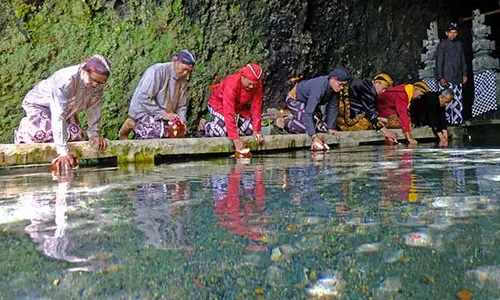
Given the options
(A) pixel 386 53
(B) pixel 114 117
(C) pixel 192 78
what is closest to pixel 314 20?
(A) pixel 386 53

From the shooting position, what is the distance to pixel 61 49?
9.76 meters

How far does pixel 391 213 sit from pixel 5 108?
8386 millimetres

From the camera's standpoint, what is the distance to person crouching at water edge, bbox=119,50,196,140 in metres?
6.73

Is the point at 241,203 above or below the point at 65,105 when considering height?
below

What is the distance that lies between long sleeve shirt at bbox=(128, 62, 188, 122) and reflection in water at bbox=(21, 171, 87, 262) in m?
3.60

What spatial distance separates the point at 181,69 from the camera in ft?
21.9

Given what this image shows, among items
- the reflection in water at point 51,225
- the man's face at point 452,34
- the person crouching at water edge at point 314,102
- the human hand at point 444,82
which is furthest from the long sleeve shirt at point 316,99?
the reflection in water at point 51,225

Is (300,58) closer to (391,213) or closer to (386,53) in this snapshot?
(386,53)

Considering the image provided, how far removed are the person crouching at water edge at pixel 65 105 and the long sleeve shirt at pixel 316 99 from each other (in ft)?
9.19

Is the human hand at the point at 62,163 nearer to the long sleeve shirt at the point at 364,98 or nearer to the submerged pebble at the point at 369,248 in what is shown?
the submerged pebble at the point at 369,248

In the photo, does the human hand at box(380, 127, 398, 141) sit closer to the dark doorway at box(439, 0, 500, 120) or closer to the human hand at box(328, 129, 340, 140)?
the human hand at box(328, 129, 340, 140)

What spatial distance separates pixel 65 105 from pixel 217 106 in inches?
106

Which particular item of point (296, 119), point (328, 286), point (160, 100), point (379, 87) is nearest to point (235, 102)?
point (160, 100)

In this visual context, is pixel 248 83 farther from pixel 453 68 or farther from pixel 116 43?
pixel 453 68
